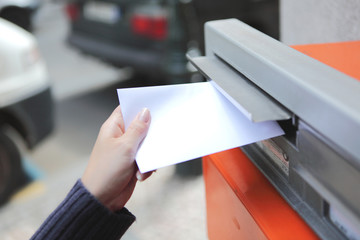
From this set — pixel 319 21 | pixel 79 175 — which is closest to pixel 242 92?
pixel 319 21

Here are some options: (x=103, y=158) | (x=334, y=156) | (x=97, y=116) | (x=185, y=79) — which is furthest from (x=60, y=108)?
(x=334, y=156)

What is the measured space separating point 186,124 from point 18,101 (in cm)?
189

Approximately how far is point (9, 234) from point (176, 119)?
1.91 metres

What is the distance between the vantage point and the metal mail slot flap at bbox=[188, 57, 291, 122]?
595 millimetres

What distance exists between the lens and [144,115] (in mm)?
717

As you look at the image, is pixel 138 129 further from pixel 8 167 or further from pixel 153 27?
pixel 153 27

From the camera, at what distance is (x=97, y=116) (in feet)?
11.8

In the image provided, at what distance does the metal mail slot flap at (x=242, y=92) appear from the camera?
1.95 feet

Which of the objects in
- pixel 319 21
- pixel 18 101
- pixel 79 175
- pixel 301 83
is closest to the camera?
pixel 301 83

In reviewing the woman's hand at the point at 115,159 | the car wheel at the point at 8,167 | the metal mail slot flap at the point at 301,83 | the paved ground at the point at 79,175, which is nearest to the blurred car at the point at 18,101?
the car wheel at the point at 8,167

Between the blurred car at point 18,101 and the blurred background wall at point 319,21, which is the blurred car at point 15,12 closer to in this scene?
the blurred car at point 18,101

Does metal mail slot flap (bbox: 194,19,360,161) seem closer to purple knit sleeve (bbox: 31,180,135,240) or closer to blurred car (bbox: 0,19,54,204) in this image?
purple knit sleeve (bbox: 31,180,135,240)

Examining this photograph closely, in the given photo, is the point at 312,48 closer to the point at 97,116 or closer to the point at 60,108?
the point at 97,116

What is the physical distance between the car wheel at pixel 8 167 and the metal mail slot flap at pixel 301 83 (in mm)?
1953
